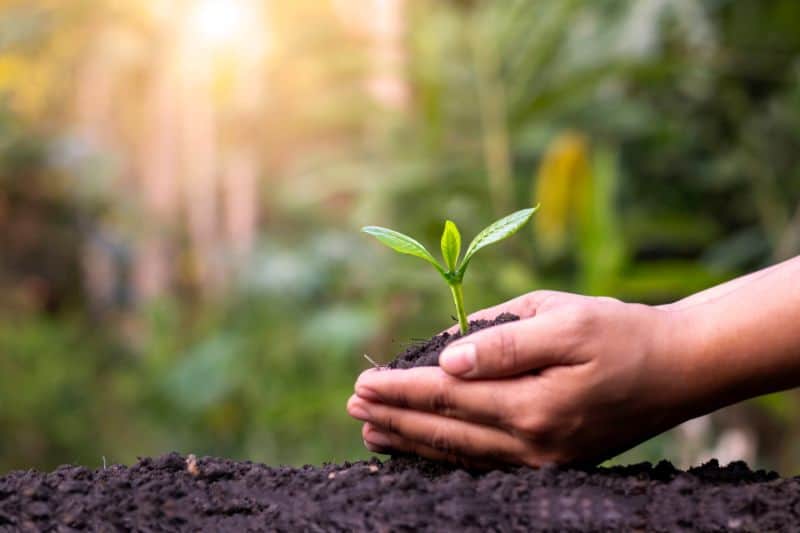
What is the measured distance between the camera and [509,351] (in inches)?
26.3

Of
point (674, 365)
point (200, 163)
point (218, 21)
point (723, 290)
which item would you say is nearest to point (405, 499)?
point (674, 365)

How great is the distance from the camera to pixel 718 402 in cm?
71

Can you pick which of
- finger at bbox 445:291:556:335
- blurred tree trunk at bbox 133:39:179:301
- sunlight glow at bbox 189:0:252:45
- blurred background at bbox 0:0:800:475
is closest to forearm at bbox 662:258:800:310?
finger at bbox 445:291:556:335

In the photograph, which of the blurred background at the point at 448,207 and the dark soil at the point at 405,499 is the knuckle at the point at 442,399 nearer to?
the dark soil at the point at 405,499

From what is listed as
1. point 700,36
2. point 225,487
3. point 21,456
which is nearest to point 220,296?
point 21,456

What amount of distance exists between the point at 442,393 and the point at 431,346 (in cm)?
13

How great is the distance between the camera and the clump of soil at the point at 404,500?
2.10 ft

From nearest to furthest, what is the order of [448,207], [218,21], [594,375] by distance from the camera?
1. [594,375]
2. [448,207]
3. [218,21]

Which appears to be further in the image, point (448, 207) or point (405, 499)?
point (448, 207)

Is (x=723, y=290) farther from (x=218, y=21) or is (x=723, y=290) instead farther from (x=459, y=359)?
(x=218, y=21)

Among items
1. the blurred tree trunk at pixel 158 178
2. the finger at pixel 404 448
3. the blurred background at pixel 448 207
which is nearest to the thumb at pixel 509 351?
the finger at pixel 404 448

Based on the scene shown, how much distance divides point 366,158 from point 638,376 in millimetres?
3313

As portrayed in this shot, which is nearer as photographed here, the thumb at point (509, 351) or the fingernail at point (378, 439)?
the thumb at point (509, 351)

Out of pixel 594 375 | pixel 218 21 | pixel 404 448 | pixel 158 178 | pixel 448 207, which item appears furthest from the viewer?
pixel 158 178
